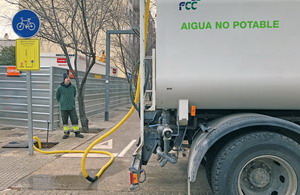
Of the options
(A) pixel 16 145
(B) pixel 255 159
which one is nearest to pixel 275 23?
(B) pixel 255 159

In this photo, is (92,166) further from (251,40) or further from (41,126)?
(41,126)

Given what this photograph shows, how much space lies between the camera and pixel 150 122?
387 cm

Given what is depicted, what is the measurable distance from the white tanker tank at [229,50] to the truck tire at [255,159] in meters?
0.49

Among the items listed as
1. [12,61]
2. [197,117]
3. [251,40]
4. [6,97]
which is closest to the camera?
[251,40]

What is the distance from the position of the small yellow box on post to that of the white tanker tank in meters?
3.84

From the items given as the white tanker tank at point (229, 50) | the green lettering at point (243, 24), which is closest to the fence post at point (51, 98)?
the white tanker tank at point (229, 50)

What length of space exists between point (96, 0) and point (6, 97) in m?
4.83

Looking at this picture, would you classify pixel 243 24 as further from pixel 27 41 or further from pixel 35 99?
pixel 35 99

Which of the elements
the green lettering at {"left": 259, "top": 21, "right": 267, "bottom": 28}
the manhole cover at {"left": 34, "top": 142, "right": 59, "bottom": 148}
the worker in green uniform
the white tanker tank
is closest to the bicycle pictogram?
the worker in green uniform

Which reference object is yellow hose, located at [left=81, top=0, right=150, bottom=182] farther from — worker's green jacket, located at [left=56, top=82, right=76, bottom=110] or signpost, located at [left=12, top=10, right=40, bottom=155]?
worker's green jacket, located at [left=56, top=82, right=76, bottom=110]

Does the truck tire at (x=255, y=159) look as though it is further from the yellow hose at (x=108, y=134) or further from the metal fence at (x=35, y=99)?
the metal fence at (x=35, y=99)

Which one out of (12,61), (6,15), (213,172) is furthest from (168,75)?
(12,61)

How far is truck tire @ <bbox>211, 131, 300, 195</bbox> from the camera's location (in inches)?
122

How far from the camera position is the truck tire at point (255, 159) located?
309 cm
